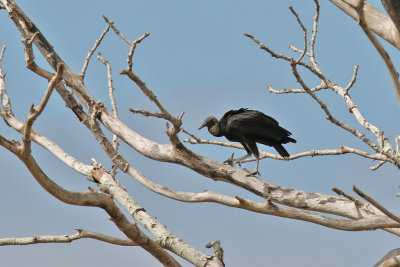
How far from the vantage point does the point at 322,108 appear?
4.73m

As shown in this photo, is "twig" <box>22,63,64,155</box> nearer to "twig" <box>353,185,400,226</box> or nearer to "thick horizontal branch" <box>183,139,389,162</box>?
"twig" <box>353,185,400,226</box>

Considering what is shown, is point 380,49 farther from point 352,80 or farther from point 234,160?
point 234,160

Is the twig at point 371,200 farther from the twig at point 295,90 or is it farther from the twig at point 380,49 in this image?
the twig at point 295,90

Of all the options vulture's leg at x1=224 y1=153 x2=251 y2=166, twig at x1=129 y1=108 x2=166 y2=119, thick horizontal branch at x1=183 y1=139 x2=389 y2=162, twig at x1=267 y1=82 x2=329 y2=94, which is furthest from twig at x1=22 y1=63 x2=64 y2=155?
twig at x1=267 y1=82 x2=329 y2=94

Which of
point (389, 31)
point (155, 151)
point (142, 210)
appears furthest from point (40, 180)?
point (389, 31)

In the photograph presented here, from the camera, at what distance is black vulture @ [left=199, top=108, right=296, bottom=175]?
6.20 meters

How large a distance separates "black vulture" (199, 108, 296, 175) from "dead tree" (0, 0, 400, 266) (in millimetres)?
215

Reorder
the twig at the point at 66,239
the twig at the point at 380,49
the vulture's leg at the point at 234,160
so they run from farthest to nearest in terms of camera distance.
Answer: the vulture's leg at the point at 234,160, the twig at the point at 66,239, the twig at the point at 380,49

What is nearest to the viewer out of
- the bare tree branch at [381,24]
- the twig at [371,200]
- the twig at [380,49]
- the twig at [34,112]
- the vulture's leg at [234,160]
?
the twig at [34,112]

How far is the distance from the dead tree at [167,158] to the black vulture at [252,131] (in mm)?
215

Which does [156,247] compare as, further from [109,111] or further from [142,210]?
[109,111]

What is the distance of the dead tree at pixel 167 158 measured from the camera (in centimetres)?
367

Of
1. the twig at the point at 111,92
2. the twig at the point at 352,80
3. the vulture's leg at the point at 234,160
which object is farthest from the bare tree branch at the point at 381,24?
the twig at the point at 111,92

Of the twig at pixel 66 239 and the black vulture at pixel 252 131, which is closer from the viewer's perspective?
the twig at pixel 66 239
